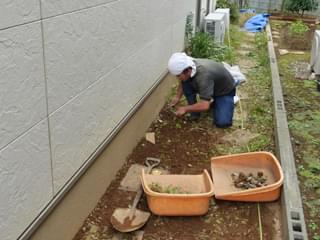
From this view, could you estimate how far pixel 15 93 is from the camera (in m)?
1.91

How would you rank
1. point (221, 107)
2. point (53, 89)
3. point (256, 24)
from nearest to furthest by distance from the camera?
point (53, 89), point (221, 107), point (256, 24)

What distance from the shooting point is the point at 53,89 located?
89.9 inches

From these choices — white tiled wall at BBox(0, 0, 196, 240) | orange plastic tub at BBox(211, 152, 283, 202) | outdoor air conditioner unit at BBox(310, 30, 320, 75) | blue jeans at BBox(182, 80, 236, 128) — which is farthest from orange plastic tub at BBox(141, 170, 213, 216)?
outdoor air conditioner unit at BBox(310, 30, 320, 75)

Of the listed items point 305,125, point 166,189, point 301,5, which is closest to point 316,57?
point 305,125

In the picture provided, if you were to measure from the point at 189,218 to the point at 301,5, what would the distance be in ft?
43.3

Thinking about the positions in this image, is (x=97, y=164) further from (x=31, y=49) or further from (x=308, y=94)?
(x=308, y=94)

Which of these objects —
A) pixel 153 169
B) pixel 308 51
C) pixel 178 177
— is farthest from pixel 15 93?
pixel 308 51

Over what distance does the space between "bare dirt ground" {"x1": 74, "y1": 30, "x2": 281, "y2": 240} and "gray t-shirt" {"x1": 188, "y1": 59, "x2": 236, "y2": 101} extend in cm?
53

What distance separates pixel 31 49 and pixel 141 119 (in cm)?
235

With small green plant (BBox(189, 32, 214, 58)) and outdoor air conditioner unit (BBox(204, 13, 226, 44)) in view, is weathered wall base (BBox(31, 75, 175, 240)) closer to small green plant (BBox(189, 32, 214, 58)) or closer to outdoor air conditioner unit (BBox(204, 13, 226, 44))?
small green plant (BBox(189, 32, 214, 58))

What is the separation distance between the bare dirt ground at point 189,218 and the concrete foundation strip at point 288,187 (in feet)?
0.40

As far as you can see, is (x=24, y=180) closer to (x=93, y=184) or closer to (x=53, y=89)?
(x=53, y=89)

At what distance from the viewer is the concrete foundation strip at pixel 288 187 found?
9.51ft

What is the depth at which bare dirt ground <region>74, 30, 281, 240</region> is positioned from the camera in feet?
9.66
